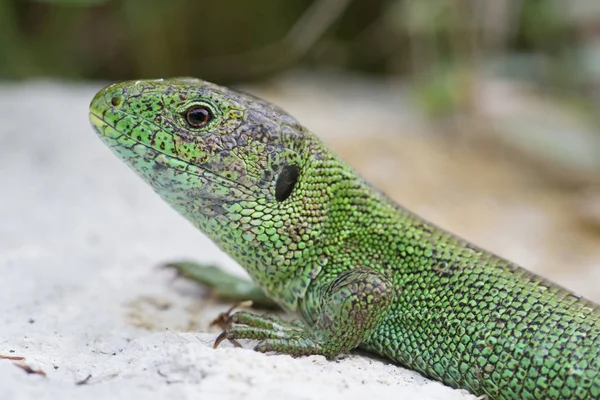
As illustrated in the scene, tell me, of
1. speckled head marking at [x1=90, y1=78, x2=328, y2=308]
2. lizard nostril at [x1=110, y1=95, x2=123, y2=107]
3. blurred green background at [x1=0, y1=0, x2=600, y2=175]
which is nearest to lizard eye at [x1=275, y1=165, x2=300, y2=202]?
speckled head marking at [x1=90, y1=78, x2=328, y2=308]

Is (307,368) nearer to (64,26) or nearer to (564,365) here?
(564,365)

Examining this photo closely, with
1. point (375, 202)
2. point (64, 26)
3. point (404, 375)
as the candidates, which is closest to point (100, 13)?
point (64, 26)

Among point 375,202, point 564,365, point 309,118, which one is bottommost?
point 564,365

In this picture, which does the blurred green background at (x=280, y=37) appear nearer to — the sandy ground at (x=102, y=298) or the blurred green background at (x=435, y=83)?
the blurred green background at (x=435, y=83)

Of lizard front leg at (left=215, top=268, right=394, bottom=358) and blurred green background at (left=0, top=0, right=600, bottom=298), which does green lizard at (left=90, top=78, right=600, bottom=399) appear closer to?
lizard front leg at (left=215, top=268, right=394, bottom=358)

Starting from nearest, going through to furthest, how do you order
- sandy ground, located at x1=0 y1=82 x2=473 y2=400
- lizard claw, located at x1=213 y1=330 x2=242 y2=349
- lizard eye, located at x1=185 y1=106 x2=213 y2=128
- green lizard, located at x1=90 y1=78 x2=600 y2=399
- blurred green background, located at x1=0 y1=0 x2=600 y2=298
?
Result: sandy ground, located at x1=0 y1=82 x2=473 y2=400 → lizard claw, located at x1=213 y1=330 x2=242 y2=349 → green lizard, located at x1=90 y1=78 x2=600 y2=399 → lizard eye, located at x1=185 y1=106 x2=213 y2=128 → blurred green background, located at x1=0 y1=0 x2=600 y2=298

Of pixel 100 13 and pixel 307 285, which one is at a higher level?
pixel 100 13

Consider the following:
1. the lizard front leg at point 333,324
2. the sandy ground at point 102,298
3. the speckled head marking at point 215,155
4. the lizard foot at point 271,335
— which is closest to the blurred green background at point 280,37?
the sandy ground at point 102,298
